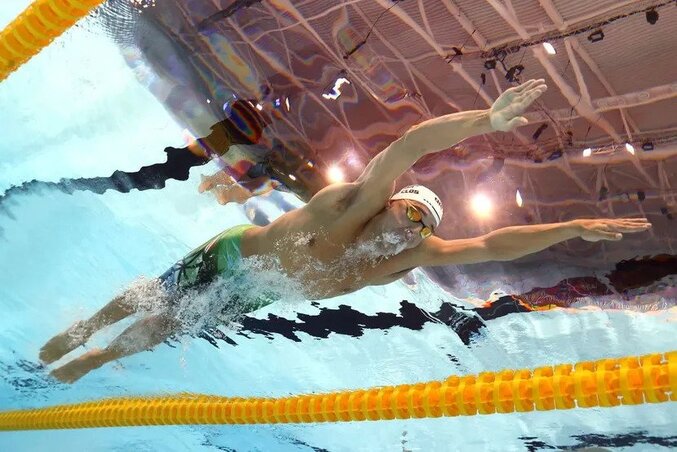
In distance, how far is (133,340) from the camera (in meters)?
4.84

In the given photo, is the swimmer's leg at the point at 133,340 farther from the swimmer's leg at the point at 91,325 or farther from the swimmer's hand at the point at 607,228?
the swimmer's hand at the point at 607,228

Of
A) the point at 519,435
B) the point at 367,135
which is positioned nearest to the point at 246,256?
the point at 367,135

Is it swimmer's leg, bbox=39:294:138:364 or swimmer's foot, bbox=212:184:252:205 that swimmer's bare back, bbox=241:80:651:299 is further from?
swimmer's leg, bbox=39:294:138:364

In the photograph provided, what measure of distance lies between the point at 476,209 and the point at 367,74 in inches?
48.7

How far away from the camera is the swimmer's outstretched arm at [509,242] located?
10.0ft

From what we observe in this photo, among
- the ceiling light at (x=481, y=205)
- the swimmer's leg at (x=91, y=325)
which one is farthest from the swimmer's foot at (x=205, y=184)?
the ceiling light at (x=481, y=205)

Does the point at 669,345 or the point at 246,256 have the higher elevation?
the point at 246,256

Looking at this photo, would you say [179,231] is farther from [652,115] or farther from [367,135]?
[652,115]

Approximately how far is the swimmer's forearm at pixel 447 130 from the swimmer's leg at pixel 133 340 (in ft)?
8.53

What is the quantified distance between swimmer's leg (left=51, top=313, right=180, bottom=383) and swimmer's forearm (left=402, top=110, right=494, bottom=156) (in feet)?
8.53

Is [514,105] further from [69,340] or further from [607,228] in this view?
[69,340]

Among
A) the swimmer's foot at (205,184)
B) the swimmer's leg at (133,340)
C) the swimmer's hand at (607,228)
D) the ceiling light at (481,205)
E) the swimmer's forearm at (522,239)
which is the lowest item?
the swimmer's leg at (133,340)

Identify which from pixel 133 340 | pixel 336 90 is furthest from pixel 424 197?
pixel 133 340

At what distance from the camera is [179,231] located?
5.20 m
